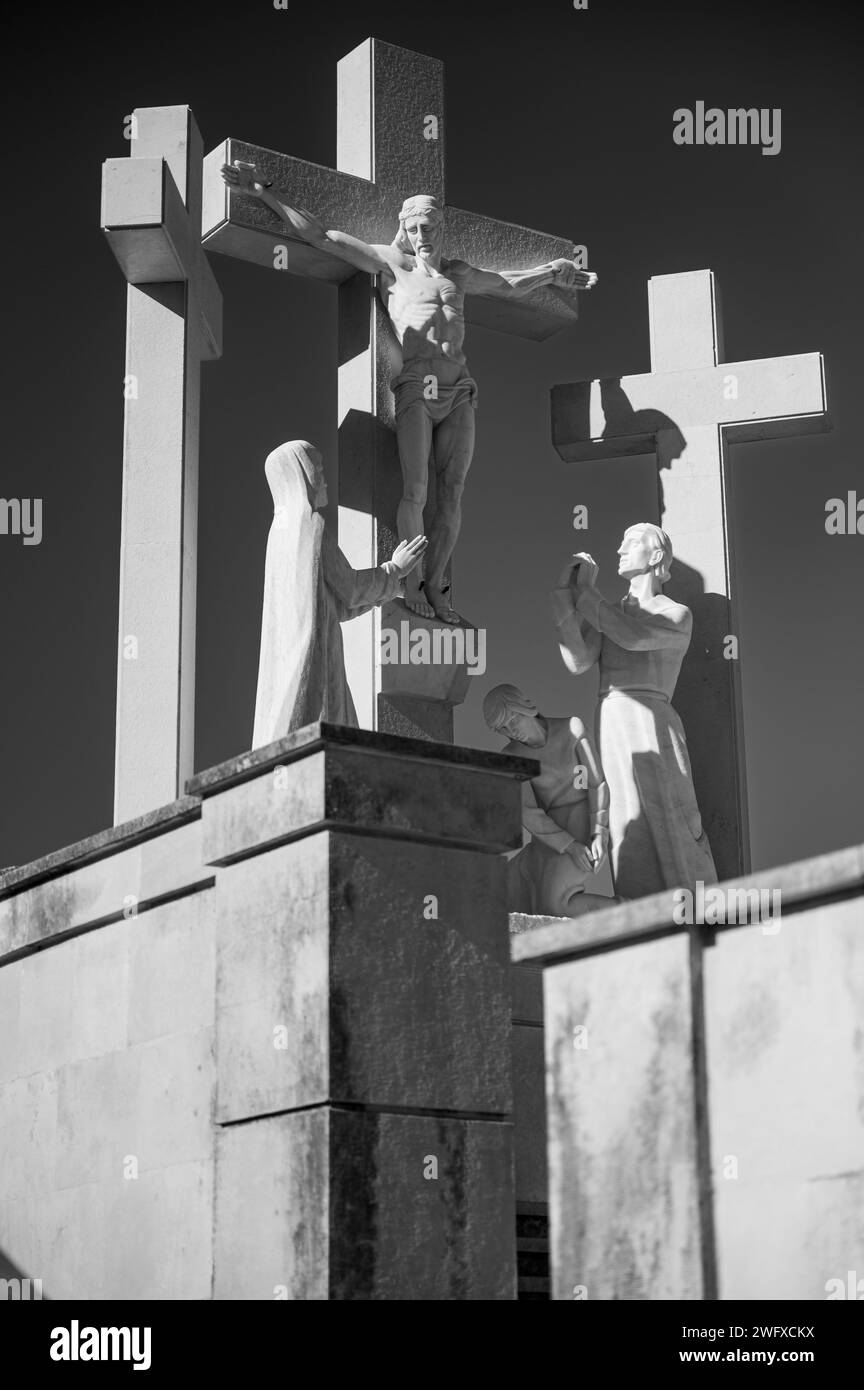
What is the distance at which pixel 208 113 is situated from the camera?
1357cm

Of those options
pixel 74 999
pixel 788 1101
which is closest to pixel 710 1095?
pixel 788 1101

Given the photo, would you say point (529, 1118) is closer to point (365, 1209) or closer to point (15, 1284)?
point (15, 1284)

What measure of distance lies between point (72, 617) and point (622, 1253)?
9.11 metres

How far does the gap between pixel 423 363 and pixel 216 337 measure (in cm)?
111

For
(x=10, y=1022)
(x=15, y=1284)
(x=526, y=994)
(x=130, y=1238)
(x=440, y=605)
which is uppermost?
(x=440, y=605)

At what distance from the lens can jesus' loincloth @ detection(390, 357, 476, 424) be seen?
9844 mm

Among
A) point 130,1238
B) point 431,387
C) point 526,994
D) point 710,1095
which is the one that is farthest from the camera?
point 431,387

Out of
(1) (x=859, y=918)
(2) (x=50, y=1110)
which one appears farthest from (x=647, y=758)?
(1) (x=859, y=918)

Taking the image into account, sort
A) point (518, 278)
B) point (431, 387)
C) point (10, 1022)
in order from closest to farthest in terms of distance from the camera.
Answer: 1. point (10, 1022)
2. point (431, 387)
3. point (518, 278)

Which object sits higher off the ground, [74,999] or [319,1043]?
[74,999]

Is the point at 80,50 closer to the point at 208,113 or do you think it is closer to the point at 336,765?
the point at 208,113

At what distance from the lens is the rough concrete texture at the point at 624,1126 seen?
155 inches

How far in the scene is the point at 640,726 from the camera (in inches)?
385

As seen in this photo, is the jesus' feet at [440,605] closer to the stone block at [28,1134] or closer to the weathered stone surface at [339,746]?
the stone block at [28,1134]
